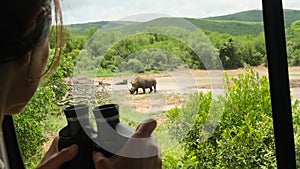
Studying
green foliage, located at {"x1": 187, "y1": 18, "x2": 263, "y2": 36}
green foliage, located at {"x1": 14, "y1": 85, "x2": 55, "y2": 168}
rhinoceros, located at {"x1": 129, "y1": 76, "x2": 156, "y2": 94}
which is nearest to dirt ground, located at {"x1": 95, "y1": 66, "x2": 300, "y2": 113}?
rhinoceros, located at {"x1": 129, "y1": 76, "x2": 156, "y2": 94}

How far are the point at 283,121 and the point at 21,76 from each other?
910mm

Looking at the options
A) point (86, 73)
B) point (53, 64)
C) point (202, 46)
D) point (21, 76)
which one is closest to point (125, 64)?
point (86, 73)

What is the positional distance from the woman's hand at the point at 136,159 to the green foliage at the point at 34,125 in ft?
2.31

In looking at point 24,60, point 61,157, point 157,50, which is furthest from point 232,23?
point 24,60

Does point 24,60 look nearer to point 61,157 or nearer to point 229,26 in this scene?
point 61,157

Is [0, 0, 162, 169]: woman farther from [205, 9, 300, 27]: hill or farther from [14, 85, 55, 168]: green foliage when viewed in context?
[14, 85, 55, 168]: green foliage

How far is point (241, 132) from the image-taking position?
142cm

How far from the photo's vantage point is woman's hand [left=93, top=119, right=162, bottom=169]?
1.00 meters

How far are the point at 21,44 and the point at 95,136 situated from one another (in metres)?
0.43

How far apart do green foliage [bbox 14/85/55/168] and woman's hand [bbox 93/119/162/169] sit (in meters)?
0.70

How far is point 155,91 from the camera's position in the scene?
1323mm

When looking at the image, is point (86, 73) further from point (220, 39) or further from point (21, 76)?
point (21, 76)

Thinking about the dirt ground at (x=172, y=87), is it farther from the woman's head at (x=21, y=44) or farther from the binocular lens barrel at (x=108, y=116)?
the woman's head at (x=21, y=44)

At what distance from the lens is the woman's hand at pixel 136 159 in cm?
100
